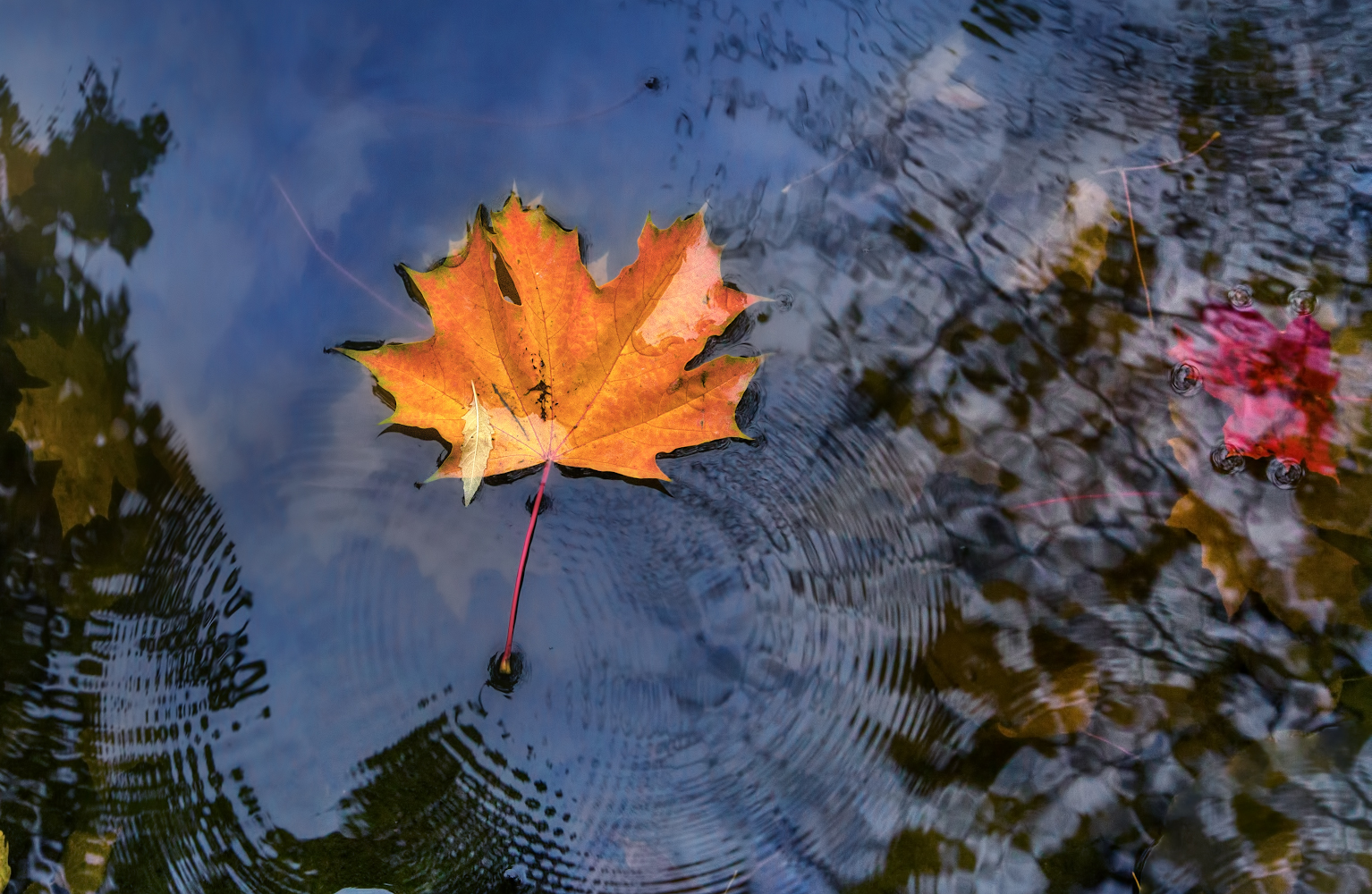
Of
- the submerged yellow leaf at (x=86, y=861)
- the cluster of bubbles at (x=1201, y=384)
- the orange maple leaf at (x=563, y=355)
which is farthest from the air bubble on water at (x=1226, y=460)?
the submerged yellow leaf at (x=86, y=861)

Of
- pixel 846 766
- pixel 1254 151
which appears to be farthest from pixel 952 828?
pixel 1254 151

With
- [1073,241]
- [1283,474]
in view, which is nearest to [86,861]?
[1073,241]

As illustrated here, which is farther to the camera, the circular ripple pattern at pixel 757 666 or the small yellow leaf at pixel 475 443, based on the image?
the circular ripple pattern at pixel 757 666

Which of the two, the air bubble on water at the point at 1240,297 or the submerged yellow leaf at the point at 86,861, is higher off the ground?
the air bubble on water at the point at 1240,297

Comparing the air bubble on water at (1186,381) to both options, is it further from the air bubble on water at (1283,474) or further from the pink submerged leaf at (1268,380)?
the air bubble on water at (1283,474)

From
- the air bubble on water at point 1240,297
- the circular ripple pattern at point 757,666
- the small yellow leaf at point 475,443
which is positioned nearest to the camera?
the small yellow leaf at point 475,443

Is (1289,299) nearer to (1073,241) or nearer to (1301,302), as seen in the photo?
(1301,302)
